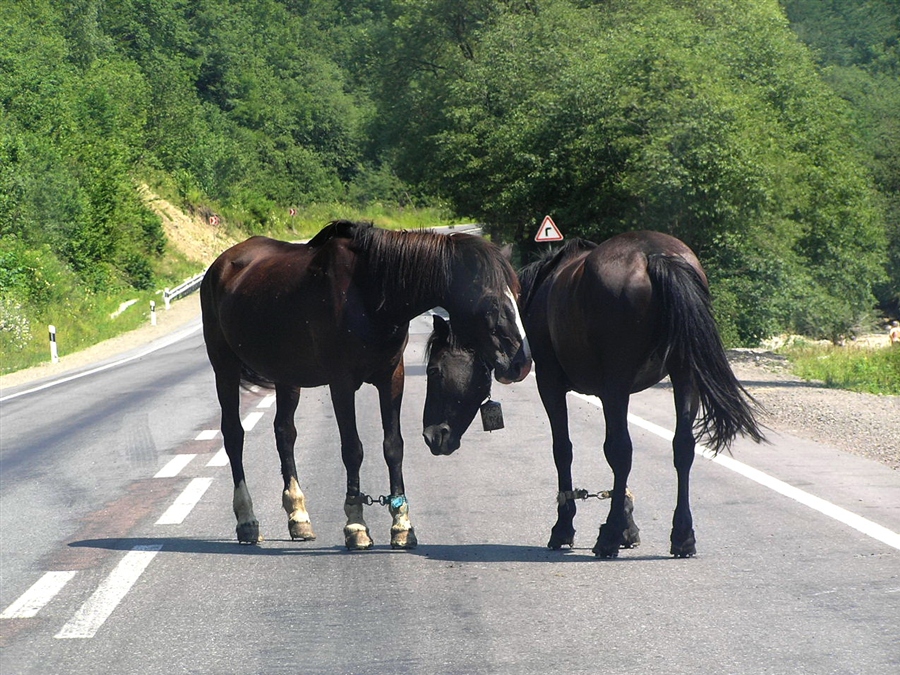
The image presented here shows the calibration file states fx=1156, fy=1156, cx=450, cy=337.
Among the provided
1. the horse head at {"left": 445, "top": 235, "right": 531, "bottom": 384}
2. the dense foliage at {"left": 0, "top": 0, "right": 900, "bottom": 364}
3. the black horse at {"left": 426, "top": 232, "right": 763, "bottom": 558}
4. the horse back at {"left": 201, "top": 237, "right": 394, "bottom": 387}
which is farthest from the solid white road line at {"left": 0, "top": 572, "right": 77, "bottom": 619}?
the dense foliage at {"left": 0, "top": 0, "right": 900, "bottom": 364}

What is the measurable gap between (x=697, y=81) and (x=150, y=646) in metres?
25.3

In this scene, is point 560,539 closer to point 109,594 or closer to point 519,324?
point 519,324

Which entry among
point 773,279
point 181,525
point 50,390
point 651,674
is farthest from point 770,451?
point 773,279

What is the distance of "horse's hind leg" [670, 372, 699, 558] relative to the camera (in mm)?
6145

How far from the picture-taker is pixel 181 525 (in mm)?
7602

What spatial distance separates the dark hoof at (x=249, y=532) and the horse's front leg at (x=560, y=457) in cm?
176

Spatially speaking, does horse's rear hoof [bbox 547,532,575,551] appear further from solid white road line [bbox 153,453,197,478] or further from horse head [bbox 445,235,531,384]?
solid white road line [bbox 153,453,197,478]

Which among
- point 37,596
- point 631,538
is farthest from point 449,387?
point 37,596

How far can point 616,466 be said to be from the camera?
20.3ft

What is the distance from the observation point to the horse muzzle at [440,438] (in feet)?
21.2

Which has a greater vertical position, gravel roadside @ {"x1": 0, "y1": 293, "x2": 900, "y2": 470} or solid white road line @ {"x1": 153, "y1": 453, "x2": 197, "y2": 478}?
solid white road line @ {"x1": 153, "y1": 453, "x2": 197, "y2": 478}

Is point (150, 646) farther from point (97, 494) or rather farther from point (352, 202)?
point (352, 202)

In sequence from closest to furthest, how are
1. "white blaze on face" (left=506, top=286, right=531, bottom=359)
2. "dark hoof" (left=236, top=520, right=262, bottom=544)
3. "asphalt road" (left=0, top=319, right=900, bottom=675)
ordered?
1. "asphalt road" (left=0, top=319, right=900, bottom=675)
2. "white blaze on face" (left=506, top=286, right=531, bottom=359)
3. "dark hoof" (left=236, top=520, right=262, bottom=544)

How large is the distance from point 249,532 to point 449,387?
1562mm
